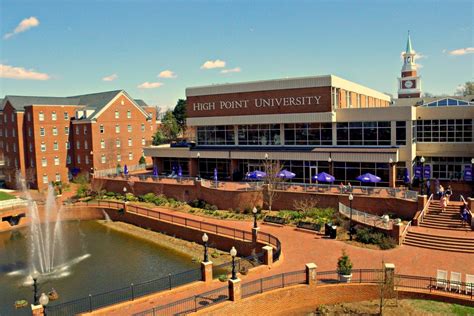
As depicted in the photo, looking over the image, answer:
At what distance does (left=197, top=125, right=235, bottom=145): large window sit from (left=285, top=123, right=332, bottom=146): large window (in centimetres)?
665

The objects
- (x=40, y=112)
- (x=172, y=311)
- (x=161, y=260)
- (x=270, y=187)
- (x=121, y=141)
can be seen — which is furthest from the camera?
(x=121, y=141)

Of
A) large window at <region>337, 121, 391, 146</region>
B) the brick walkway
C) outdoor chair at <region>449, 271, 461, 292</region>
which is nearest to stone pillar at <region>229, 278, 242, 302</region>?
the brick walkway

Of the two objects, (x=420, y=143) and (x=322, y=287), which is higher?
(x=420, y=143)

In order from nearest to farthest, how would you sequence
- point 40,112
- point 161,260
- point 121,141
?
point 161,260 < point 40,112 < point 121,141

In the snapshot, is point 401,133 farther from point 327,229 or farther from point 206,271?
point 206,271

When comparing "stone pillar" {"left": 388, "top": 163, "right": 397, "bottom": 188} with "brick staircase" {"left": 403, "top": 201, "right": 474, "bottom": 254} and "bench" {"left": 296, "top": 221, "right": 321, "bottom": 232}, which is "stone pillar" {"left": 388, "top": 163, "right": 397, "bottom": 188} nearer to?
"brick staircase" {"left": 403, "top": 201, "right": 474, "bottom": 254}

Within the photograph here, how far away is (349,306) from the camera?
20.0m

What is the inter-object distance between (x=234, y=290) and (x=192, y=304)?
6.32 ft

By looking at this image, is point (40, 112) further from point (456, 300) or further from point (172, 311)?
point (456, 300)

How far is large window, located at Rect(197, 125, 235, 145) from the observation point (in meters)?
46.2

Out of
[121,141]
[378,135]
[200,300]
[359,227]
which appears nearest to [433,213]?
[359,227]

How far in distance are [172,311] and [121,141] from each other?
150 ft

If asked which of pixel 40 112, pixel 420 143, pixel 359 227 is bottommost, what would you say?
pixel 359 227

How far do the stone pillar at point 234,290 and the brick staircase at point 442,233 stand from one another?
12816 mm
